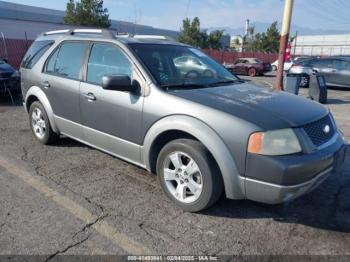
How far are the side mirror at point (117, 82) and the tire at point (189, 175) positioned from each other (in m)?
0.79

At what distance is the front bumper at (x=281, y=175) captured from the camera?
2.93m

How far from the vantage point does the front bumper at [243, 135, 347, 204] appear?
293 centimetres

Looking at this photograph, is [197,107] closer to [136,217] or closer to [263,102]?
[263,102]

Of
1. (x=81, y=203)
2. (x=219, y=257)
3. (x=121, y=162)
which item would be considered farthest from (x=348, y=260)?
(x=121, y=162)

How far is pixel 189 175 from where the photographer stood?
3.47 metres

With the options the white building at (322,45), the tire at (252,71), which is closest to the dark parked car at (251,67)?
the tire at (252,71)

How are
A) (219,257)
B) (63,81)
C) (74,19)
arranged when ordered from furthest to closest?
(74,19) → (63,81) → (219,257)

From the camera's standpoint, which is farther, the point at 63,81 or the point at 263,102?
the point at 63,81

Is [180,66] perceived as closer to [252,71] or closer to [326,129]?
[326,129]

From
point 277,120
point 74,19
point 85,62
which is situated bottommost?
point 277,120

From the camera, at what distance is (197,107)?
10.9ft

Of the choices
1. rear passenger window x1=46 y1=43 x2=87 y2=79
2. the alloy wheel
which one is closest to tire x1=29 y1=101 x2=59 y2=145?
rear passenger window x1=46 y1=43 x2=87 y2=79

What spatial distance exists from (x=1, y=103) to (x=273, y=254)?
9.01m

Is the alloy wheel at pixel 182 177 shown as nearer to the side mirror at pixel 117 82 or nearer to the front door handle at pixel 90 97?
the side mirror at pixel 117 82
